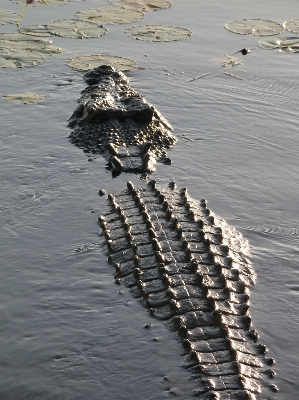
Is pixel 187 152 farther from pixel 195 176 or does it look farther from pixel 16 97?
pixel 16 97

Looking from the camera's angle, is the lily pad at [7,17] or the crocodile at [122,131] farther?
the lily pad at [7,17]

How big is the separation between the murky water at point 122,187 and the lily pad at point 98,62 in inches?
6.3

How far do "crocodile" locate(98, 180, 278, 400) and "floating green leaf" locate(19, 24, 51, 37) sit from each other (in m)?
6.09

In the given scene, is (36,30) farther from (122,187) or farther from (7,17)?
(122,187)

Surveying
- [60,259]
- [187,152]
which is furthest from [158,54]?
[60,259]

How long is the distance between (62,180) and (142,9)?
7070mm

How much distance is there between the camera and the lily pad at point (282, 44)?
13047 mm

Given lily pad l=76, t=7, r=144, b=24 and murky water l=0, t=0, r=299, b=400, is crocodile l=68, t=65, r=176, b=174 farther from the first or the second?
lily pad l=76, t=7, r=144, b=24

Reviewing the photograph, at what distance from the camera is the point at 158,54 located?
12.6 m

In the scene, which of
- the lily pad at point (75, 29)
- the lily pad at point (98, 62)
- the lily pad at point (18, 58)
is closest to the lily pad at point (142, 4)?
the lily pad at point (75, 29)

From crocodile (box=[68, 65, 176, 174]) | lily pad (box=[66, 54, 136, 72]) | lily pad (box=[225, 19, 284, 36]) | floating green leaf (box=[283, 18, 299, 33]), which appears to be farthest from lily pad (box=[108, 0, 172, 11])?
crocodile (box=[68, 65, 176, 174])

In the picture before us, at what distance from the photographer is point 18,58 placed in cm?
1192

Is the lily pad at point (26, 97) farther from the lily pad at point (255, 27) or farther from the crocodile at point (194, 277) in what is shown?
the lily pad at point (255, 27)

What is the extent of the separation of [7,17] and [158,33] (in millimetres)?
2949
